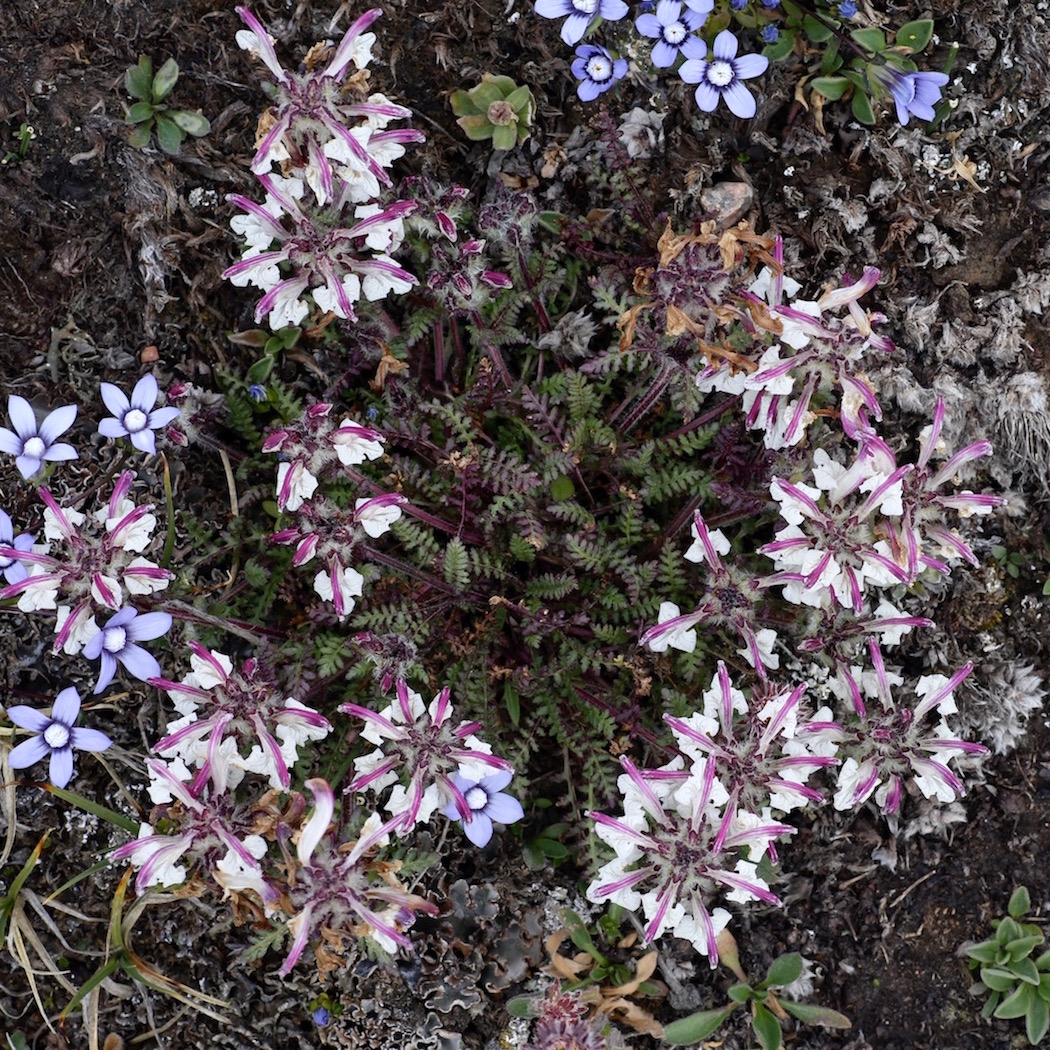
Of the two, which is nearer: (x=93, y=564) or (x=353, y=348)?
(x=93, y=564)

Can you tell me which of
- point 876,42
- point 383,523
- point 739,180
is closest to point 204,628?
point 383,523

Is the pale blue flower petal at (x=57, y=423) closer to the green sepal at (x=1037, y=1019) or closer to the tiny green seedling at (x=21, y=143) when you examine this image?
the tiny green seedling at (x=21, y=143)

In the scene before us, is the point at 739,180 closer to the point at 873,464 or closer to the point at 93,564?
the point at 873,464

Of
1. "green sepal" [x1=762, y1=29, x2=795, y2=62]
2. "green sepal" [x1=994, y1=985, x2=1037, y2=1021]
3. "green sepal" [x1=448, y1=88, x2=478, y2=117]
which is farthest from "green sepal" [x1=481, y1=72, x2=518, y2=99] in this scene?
"green sepal" [x1=994, y1=985, x2=1037, y2=1021]

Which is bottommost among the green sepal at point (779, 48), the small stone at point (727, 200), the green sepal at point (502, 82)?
the small stone at point (727, 200)

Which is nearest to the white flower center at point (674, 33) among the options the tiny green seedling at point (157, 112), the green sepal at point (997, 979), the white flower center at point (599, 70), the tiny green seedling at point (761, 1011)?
the white flower center at point (599, 70)

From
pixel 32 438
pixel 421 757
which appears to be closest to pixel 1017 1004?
pixel 421 757

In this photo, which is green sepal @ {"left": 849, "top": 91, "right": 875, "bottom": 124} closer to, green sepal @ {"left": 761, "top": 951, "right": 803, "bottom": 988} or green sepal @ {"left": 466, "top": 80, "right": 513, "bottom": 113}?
green sepal @ {"left": 466, "top": 80, "right": 513, "bottom": 113}
